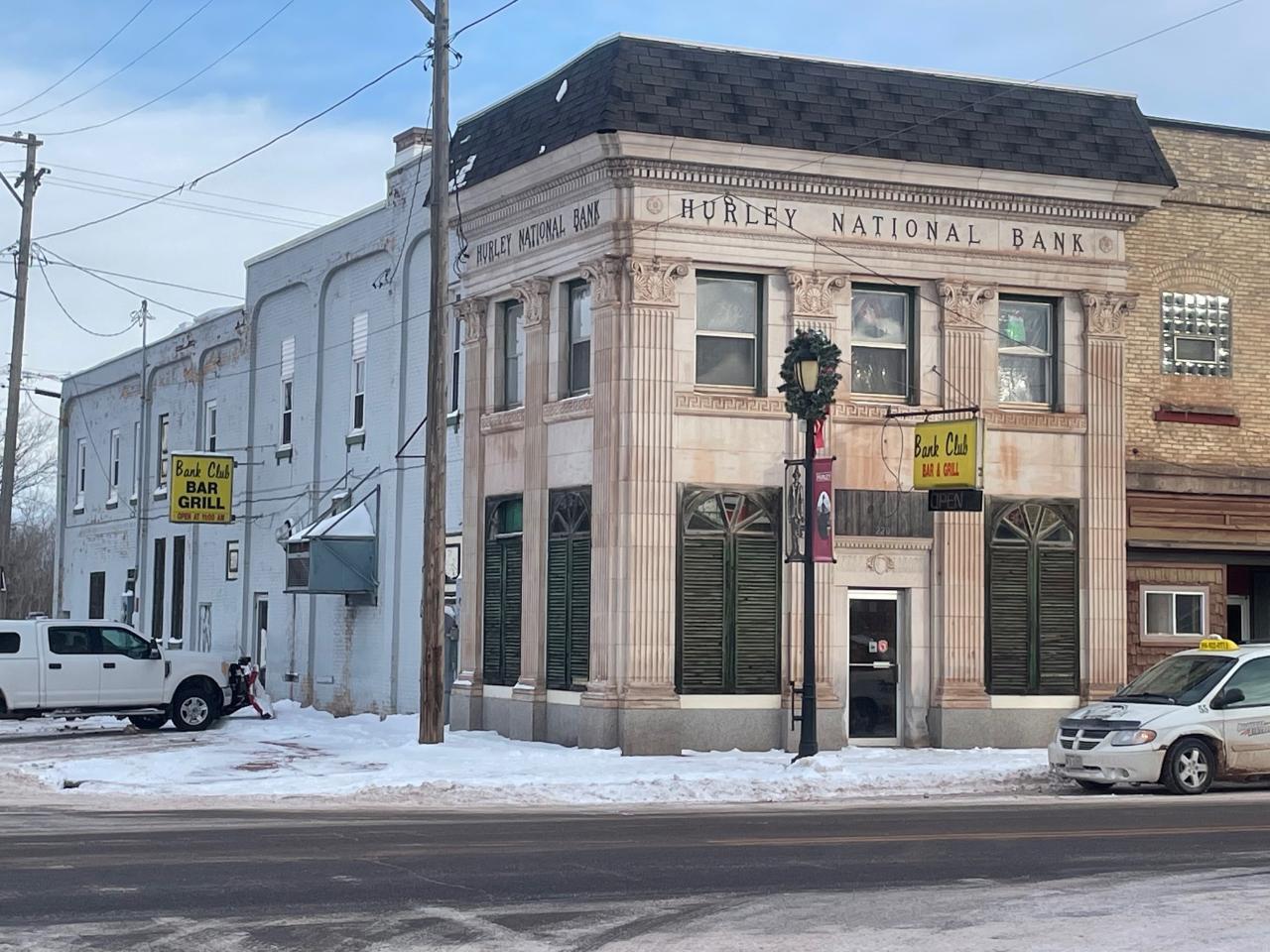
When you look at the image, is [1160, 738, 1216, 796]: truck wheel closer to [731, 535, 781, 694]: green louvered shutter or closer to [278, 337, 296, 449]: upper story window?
[731, 535, 781, 694]: green louvered shutter

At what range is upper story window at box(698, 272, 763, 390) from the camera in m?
25.2

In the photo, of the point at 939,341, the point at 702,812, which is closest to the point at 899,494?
the point at 939,341

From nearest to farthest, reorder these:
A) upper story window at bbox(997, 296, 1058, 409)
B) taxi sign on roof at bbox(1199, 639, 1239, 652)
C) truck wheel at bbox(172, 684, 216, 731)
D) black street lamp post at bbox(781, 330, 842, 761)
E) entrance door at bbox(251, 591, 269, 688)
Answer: taxi sign on roof at bbox(1199, 639, 1239, 652) → black street lamp post at bbox(781, 330, 842, 761) → upper story window at bbox(997, 296, 1058, 409) → truck wheel at bbox(172, 684, 216, 731) → entrance door at bbox(251, 591, 269, 688)

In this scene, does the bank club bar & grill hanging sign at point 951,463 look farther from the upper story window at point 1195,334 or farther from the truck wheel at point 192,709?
the truck wheel at point 192,709

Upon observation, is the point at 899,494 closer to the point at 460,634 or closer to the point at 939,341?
the point at 939,341

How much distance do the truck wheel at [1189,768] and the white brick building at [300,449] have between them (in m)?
13.1

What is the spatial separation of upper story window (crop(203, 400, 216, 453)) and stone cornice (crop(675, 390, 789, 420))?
19.8 m

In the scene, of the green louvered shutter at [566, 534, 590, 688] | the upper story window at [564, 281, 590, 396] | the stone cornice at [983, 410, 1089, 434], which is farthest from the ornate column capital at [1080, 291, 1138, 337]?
the green louvered shutter at [566, 534, 590, 688]

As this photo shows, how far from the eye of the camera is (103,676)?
93.8 ft

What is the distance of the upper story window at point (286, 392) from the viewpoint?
3716cm

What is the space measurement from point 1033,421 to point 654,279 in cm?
609

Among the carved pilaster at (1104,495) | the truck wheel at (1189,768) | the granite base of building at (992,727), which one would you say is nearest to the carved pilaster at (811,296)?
the carved pilaster at (1104,495)

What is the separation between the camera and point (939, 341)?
2609cm

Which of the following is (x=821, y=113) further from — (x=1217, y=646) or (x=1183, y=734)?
(x=1183, y=734)
